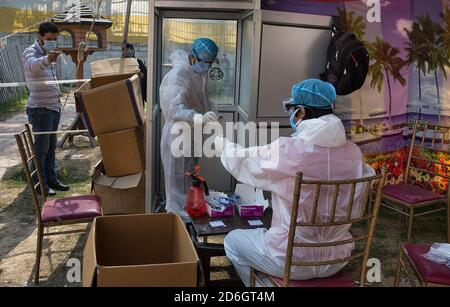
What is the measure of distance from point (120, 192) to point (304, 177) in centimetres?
207

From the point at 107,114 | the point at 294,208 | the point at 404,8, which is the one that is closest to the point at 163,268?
the point at 294,208

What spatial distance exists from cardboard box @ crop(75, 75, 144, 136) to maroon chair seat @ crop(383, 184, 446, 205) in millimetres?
1965

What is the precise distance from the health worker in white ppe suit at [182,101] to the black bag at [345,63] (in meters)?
0.92

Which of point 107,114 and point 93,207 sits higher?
point 107,114

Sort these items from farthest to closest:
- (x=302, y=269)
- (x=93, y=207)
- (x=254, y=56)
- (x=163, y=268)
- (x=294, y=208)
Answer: (x=254, y=56), (x=93, y=207), (x=302, y=269), (x=294, y=208), (x=163, y=268)

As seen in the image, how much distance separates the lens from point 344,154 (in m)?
2.03

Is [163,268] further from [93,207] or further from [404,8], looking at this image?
[404,8]

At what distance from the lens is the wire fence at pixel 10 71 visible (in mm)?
8875

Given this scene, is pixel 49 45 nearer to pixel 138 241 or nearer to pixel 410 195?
pixel 138 241

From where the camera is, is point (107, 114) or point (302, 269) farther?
point (107, 114)

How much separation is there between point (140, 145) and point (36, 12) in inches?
302

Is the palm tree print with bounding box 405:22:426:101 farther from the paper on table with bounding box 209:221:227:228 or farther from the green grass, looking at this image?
the green grass

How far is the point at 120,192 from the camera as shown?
3691mm

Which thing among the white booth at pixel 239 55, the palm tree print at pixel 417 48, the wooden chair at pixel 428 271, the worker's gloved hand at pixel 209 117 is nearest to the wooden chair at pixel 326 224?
the wooden chair at pixel 428 271
